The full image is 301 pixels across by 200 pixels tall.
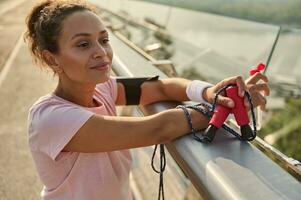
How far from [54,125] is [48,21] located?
41 cm

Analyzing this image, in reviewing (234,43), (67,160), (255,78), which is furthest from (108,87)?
(234,43)

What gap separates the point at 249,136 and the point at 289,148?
13.3 feet

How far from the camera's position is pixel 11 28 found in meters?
13.0

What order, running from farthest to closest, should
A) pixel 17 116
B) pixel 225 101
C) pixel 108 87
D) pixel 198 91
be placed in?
pixel 17 116
pixel 108 87
pixel 198 91
pixel 225 101

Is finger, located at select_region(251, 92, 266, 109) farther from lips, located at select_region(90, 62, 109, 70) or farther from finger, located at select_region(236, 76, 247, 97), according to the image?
lips, located at select_region(90, 62, 109, 70)

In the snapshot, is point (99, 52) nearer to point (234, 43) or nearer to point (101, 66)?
point (101, 66)

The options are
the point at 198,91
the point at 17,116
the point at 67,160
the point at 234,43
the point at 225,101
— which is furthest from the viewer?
the point at 234,43

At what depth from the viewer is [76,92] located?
1629 mm

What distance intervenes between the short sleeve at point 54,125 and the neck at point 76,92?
14 centimetres

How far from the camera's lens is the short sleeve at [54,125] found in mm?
1384

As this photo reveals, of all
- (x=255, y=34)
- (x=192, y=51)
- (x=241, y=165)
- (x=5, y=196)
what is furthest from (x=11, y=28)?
(x=241, y=165)

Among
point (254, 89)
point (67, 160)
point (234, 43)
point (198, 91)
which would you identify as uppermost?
point (254, 89)

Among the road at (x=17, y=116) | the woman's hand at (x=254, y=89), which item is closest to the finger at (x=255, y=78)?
the woman's hand at (x=254, y=89)

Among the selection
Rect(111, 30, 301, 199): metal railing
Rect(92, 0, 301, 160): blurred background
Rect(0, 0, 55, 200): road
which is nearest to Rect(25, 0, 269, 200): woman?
Rect(111, 30, 301, 199): metal railing
